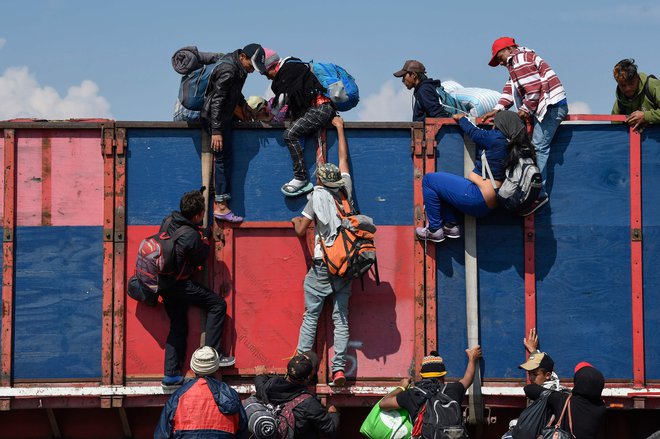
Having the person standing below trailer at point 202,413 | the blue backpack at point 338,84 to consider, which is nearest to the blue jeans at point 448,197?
the blue backpack at point 338,84

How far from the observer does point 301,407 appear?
899 centimetres

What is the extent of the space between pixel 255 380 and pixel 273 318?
0.71 metres

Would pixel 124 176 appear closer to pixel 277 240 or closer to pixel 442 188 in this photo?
pixel 277 240

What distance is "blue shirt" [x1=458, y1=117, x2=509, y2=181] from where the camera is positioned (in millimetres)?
9617

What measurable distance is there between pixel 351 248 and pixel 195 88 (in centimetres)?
200

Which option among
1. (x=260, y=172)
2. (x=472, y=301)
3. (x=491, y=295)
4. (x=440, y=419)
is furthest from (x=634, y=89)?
(x=440, y=419)

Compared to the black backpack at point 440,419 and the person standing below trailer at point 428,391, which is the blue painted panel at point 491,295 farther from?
the black backpack at point 440,419

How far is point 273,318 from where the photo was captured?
384 inches

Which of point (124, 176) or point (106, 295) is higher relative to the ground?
point (124, 176)

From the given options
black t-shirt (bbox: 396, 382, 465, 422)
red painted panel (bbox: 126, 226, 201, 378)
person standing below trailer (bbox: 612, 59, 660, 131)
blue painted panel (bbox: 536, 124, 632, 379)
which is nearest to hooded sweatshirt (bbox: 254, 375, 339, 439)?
black t-shirt (bbox: 396, 382, 465, 422)

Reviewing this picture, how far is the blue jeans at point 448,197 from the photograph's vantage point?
9547 mm

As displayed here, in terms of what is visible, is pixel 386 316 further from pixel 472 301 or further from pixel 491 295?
pixel 491 295

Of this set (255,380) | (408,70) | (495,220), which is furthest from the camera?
(408,70)

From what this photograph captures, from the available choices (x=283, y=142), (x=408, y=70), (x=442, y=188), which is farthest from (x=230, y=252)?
(x=408, y=70)
